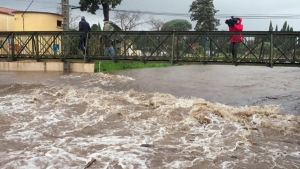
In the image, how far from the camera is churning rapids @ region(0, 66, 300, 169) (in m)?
6.93

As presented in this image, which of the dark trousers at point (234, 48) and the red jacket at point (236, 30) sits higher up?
the red jacket at point (236, 30)

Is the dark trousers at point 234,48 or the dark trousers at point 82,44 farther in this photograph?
the dark trousers at point 82,44

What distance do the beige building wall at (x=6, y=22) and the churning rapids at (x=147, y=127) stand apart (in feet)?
30.1

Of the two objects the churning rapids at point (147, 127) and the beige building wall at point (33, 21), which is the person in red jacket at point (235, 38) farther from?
the beige building wall at point (33, 21)

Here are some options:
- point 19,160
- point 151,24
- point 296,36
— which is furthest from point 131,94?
point 151,24

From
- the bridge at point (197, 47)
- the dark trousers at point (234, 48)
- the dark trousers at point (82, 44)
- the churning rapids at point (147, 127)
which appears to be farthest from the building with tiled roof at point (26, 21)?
the dark trousers at point (234, 48)

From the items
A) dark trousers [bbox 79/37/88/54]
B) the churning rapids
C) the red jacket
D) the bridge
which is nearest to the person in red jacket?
the red jacket

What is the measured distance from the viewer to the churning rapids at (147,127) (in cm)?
693

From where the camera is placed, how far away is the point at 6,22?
79.9ft

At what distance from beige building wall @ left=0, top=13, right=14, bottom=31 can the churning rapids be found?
916 cm

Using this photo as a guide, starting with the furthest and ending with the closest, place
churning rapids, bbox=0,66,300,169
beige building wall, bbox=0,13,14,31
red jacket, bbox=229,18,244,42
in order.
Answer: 1. beige building wall, bbox=0,13,14,31
2. red jacket, bbox=229,18,244,42
3. churning rapids, bbox=0,66,300,169

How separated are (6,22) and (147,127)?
19001 mm

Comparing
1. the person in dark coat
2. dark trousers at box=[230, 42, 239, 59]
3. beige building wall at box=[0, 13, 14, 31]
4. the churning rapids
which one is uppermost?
beige building wall at box=[0, 13, 14, 31]

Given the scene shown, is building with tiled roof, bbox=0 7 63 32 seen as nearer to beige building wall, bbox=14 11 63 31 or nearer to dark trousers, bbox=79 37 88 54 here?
beige building wall, bbox=14 11 63 31
